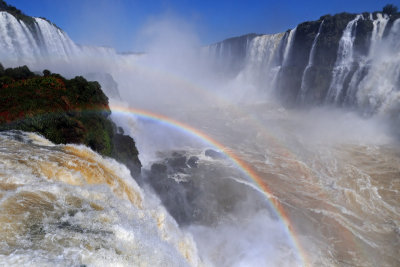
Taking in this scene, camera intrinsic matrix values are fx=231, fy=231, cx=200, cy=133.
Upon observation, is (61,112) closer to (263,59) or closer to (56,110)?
(56,110)

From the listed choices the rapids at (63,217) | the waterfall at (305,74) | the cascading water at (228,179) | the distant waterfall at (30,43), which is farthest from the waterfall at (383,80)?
the distant waterfall at (30,43)

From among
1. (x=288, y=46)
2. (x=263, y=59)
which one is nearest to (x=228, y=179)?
(x=288, y=46)

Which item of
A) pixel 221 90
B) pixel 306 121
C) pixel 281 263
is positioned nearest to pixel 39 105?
pixel 281 263

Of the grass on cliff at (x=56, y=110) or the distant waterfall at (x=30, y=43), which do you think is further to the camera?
the distant waterfall at (x=30, y=43)

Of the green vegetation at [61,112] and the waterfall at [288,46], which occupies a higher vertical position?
the waterfall at [288,46]

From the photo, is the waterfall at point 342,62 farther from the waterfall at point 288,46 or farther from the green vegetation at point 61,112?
the green vegetation at point 61,112

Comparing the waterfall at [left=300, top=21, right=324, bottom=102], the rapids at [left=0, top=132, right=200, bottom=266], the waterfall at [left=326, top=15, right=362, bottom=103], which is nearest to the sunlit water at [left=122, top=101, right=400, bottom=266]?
the waterfall at [left=326, top=15, right=362, bottom=103]
